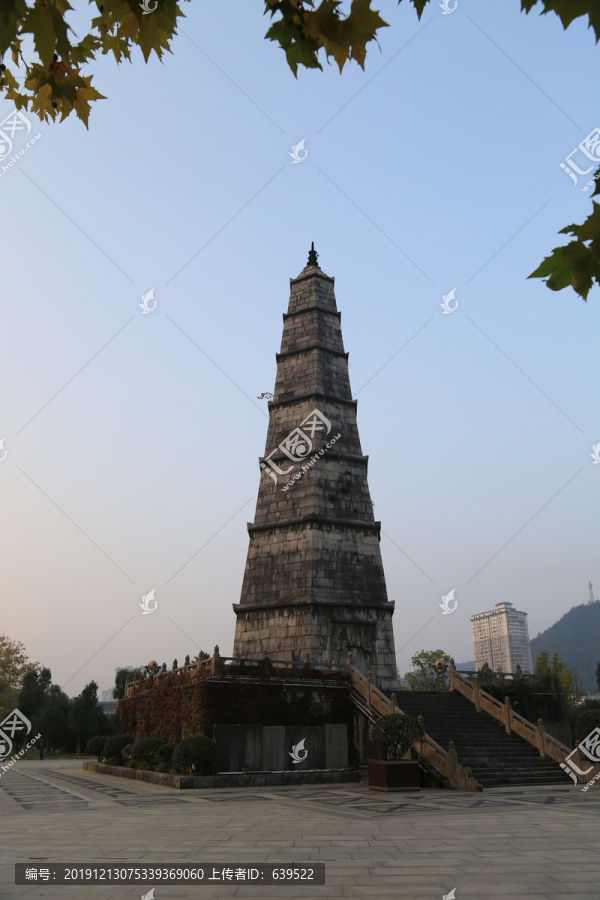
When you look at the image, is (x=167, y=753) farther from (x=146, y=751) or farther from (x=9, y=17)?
(x=9, y=17)

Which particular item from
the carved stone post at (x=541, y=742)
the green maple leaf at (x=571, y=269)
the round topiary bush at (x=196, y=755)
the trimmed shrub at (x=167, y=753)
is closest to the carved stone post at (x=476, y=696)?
the carved stone post at (x=541, y=742)

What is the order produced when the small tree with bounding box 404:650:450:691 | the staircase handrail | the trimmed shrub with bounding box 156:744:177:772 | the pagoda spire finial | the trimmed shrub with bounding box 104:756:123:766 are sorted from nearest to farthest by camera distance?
the staircase handrail
the trimmed shrub with bounding box 156:744:177:772
the trimmed shrub with bounding box 104:756:123:766
the pagoda spire finial
the small tree with bounding box 404:650:450:691

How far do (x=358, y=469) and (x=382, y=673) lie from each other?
8.98m

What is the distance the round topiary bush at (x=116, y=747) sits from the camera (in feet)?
85.4

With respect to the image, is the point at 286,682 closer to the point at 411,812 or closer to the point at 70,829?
the point at 411,812

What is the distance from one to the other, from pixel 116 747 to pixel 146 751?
15.6 feet

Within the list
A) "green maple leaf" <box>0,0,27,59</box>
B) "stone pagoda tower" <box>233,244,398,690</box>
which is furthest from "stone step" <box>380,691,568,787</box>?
"green maple leaf" <box>0,0,27,59</box>

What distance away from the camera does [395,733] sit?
1630 centimetres

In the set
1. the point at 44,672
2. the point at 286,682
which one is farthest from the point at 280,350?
the point at 44,672

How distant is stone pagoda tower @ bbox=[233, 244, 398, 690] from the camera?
85.6ft

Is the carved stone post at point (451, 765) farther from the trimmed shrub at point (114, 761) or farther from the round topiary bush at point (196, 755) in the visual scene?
the trimmed shrub at point (114, 761)

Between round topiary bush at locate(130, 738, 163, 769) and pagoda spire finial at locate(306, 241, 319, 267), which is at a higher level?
pagoda spire finial at locate(306, 241, 319, 267)

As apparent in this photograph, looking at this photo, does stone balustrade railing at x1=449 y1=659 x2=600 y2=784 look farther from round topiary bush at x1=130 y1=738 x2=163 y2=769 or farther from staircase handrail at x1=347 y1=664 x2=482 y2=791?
round topiary bush at x1=130 y1=738 x2=163 y2=769

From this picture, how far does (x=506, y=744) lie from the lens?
2025 cm
